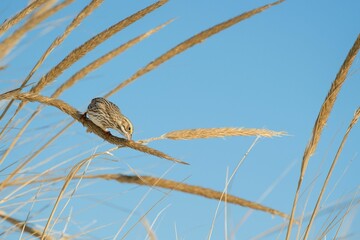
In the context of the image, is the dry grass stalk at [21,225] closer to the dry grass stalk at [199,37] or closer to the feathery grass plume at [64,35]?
the feathery grass plume at [64,35]

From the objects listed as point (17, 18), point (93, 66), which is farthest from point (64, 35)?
point (17, 18)

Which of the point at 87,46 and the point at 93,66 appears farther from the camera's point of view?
the point at 93,66

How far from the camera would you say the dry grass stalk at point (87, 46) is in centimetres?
227

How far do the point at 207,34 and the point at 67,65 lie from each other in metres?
0.68

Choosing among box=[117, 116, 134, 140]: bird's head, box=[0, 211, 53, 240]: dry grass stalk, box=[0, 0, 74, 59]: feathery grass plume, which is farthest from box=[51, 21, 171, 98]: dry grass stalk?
box=[117, 116, 134, 140]: bird's head

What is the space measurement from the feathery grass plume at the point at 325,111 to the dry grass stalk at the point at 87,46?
0.95m

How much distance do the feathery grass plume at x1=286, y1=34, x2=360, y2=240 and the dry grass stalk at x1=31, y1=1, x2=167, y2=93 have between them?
95 cm

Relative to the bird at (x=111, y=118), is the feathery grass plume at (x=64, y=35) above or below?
below

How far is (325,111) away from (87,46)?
3.46 feet

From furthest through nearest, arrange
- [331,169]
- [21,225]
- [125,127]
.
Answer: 1. [125,127]
2. [21,225]
3. [331,169]

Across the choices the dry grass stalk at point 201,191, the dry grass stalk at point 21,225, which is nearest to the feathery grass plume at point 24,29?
the dry grass stalk at point 201,191

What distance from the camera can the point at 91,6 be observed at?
101 inches

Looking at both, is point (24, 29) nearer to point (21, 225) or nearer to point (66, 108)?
point (66, 108)

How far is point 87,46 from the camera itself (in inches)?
90.0
